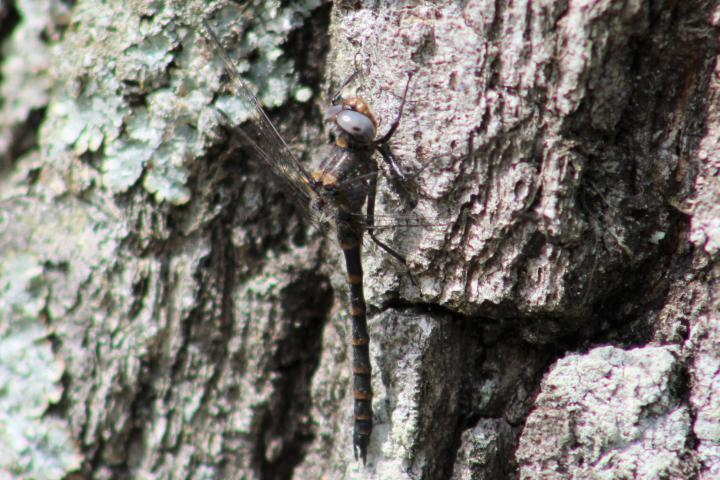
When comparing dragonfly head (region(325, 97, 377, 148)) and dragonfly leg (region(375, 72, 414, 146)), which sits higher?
dragonfly head (region(325, 97, 377, 148))

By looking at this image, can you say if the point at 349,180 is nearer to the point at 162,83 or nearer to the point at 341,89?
the point at 341,89

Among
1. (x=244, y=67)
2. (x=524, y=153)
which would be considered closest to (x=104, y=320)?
(x=244, y=67)

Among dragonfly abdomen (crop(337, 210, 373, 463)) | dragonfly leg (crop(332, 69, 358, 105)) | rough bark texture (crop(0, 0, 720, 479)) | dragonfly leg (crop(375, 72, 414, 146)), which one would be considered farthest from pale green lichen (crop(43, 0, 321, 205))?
dragonfly abdomen (crop(337, 210, 373, 463))

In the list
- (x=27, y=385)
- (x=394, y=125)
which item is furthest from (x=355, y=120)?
(x=27, y=385)

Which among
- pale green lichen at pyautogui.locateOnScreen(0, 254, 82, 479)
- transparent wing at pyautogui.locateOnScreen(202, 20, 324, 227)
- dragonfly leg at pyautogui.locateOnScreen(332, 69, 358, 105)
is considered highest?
dragonfly leg at pyautogui.locateOnScreen(332, 69, 358, 105)

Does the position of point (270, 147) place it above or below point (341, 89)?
below

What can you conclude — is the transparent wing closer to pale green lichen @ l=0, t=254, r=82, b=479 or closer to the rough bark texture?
the rough bark texture

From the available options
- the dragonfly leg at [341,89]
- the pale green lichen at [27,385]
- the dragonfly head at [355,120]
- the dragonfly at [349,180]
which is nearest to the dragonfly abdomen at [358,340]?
the dragonfly at [349,180]
